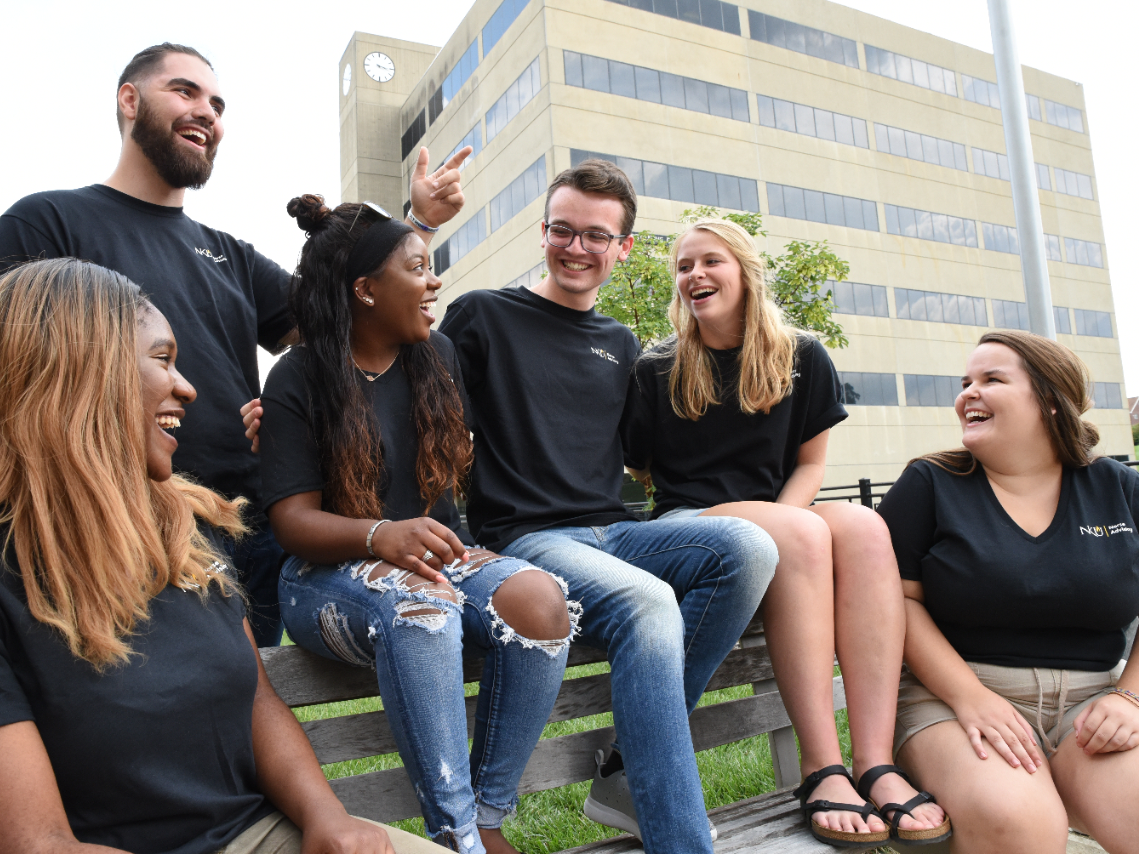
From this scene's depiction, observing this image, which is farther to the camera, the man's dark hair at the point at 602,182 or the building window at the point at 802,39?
the building window at the point at 802,39

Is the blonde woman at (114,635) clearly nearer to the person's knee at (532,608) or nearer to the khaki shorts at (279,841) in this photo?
the khaki shorts at (279,841)

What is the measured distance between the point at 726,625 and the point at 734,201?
29.4 metres

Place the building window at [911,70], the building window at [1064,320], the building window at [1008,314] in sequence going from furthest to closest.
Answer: the building window at [1064,320] → the building window at [1008,314] → the building window at [911,70]

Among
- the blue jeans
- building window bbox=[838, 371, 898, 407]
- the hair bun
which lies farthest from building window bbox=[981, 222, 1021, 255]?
the hair bun

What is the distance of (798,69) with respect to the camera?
33250 millimetres

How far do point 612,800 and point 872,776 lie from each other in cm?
75

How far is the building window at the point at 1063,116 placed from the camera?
40.2m

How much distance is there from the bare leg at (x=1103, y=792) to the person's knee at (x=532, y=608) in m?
1.53

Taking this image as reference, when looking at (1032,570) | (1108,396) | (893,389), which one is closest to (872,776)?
(1032,570)

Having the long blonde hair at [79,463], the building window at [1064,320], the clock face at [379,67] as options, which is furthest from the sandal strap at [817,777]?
the clock face at [379,67]

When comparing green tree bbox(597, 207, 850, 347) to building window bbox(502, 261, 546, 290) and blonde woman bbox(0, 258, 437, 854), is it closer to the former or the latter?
blonde woman bbox(0, 258, 437, 854)

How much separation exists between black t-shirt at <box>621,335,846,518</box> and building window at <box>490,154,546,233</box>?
24.9 m

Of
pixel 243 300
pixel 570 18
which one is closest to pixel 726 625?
pixel 243 300

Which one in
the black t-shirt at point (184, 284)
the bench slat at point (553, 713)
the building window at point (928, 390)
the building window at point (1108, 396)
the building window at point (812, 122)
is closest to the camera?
the bench slat at point (553, 713)
